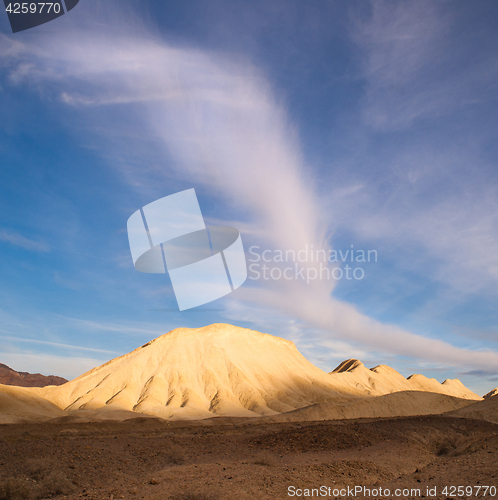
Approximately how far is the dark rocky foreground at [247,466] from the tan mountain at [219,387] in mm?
31964

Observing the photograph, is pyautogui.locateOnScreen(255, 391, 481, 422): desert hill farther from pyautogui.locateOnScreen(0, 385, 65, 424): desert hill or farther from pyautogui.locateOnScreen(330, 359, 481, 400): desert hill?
pyautogui.locateOnScreen(330, 359, 481, 400): desert hill

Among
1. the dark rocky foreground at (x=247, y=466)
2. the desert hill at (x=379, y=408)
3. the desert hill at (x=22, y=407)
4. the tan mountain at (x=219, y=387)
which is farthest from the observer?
the tan mountain at (x=219, y=387)

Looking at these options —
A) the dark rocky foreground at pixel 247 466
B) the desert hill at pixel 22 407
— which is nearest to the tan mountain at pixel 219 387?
the desert hill at pixel 22 407

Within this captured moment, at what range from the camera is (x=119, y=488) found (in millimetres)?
11727

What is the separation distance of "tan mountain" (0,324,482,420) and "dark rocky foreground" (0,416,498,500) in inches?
1258

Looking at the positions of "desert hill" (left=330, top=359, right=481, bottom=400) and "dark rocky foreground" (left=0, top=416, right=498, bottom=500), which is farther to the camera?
"desert hill" (left=330, top=359, right=481, bottom=400)

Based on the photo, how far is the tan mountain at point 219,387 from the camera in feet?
206

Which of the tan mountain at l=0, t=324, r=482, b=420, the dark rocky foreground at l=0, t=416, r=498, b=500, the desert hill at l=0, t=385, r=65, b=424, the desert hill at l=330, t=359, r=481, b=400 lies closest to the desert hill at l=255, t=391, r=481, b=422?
the tan mountain at l=0, t=324, r=482, b=420

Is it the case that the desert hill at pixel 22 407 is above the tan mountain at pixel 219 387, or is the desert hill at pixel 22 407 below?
below

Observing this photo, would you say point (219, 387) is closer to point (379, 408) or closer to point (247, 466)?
point (379, 408)

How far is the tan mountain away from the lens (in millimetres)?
62844

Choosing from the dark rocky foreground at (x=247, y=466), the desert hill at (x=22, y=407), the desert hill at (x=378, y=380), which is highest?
the desert hill at (x=378, y=380)

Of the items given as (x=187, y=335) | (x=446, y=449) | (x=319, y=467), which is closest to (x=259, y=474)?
(x=319, y=467)

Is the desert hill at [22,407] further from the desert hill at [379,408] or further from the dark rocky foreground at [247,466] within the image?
the dark rocky foreground at [247,466]
